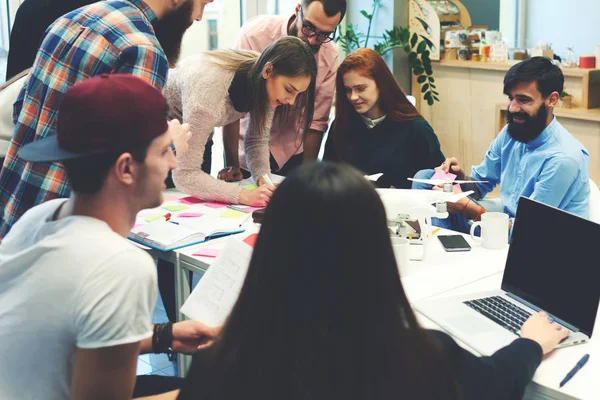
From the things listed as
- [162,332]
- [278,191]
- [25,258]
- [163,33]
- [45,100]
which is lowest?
[162,332]

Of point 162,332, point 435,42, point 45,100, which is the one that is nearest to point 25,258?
point 162,332

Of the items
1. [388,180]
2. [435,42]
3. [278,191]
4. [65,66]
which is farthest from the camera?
[435,42]

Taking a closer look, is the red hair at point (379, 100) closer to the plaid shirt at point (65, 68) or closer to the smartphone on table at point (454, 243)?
the smartphone on table at point (454, 243)

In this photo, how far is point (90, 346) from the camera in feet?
4.08

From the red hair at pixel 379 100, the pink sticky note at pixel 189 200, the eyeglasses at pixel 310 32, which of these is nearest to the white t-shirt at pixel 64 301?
the pink sticky note at pixel 189 200

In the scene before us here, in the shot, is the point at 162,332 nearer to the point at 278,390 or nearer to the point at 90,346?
the point at 90,346

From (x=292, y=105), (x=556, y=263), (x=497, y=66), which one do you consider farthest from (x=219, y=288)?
(x=497, y=66)

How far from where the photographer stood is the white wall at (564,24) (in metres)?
5.16

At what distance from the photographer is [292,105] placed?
3133 mm

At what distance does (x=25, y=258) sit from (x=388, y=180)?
220cm

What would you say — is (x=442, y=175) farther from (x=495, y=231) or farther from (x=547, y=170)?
(x=495, y=231)

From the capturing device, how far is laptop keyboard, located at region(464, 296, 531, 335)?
5.65ft

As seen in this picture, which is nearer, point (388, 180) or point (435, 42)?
point (388, 180)

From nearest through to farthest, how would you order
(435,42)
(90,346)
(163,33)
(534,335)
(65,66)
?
1. (90,346)
2. (534,335)
3. (65,66)
4. (163,33)
5. (435,42)
